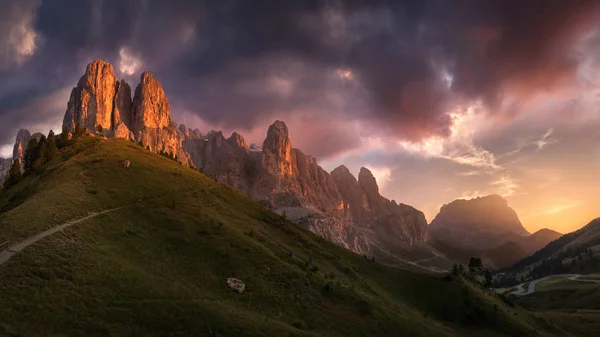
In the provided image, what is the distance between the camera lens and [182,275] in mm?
50500

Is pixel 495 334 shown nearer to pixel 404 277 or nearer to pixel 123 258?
pixel 404 277

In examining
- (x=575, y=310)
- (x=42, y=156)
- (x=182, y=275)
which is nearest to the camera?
(x=182, y=275)

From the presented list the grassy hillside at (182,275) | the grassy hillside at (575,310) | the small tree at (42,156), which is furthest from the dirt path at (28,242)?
the grassy hillside at (575,310)

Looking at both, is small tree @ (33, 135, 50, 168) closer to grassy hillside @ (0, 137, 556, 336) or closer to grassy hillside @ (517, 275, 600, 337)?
grassy hillside @ (0, 137, 556, 336)

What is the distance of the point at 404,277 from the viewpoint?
3949 inches

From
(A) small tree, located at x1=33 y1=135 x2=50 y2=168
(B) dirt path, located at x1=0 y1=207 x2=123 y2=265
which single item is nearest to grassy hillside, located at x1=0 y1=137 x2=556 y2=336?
(B) dirt path, located at x1=0 y1=207 x2=123 y2=265

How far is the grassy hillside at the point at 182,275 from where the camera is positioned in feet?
116

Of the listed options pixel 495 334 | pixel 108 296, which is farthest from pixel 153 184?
pixel 495 334

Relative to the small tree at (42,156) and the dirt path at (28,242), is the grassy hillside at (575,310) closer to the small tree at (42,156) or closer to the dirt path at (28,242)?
the dirt path at (28,242)

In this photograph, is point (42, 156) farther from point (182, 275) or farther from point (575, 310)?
point (575, 310)

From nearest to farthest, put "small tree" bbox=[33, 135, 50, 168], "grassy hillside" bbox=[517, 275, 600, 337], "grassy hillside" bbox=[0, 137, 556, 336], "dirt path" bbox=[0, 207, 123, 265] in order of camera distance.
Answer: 1. "grassy hillside" bbox=[0, 137, 556, 336]
2. "dirt path" bbox=[0, 207, 123, 265]
3. "small tree" bbox=[33, 135, 50, 168]
4. "grassy hillside" bbox=[517, 275, 600, 337]

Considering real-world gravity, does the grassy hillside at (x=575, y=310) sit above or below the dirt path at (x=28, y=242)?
below

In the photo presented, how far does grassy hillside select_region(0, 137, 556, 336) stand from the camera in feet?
116

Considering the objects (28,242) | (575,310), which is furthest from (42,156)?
(575,310)
